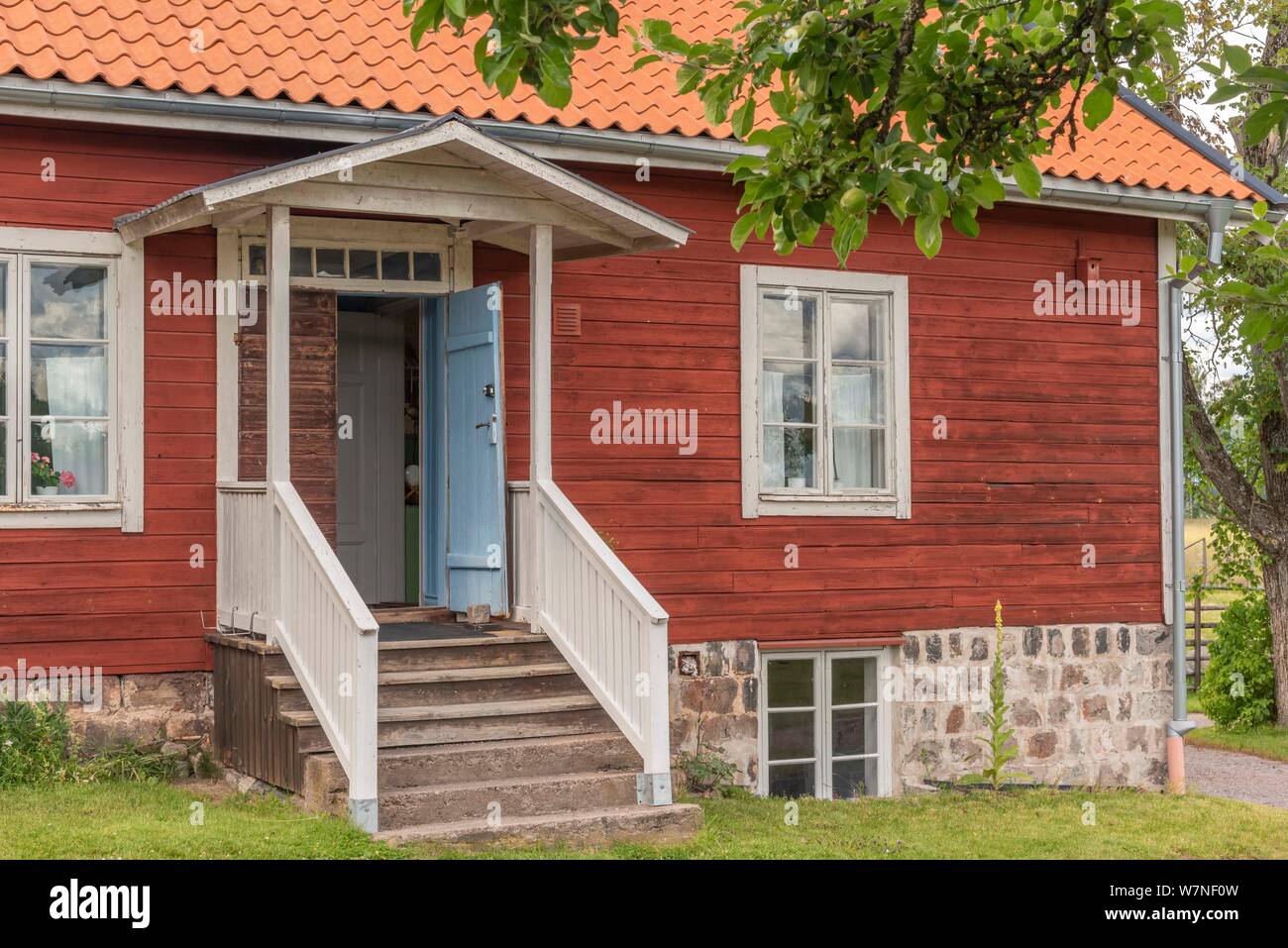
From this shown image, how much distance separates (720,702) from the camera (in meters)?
10.5

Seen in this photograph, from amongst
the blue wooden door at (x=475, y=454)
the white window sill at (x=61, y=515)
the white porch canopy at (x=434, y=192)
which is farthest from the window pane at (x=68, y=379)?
the blue wooden door at (x=475, y=454)

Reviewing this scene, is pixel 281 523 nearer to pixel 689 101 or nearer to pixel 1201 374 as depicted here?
pixel 689 101

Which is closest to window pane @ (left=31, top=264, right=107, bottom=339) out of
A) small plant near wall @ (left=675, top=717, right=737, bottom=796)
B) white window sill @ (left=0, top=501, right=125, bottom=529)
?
white window sill @ (left=0, top=501, right=125, bottom=529)

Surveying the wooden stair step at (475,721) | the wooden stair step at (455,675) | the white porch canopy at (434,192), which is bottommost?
the wooden stair step at (475,721)

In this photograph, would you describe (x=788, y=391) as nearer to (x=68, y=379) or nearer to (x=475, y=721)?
(x=475, y=721)

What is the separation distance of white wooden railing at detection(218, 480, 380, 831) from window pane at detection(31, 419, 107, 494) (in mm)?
702

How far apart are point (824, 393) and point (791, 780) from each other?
272 centimetres

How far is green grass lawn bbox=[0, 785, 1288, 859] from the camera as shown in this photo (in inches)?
269

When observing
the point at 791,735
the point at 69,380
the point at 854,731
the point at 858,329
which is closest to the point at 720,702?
the point at 791,735

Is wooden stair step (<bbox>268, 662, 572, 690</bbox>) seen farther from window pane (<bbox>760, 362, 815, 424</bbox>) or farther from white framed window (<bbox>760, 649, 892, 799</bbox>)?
window pane (<bbox>760, 362, 815, 424</bbox>)

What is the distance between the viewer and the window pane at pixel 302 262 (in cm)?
925

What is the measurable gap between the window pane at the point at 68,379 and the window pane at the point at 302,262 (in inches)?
47.2

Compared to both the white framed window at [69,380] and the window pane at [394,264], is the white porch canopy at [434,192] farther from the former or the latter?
the window pane at [394,264]

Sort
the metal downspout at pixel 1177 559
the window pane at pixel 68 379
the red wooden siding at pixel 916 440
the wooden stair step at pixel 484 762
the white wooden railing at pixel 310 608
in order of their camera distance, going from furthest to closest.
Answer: the metal downspout at pixel 1177 559, the red wooden siding at pixel 916 440, the window pane at pixel 68 379, the wooden stair step at pixel 484 762, the white wooden railing at pixel 310 608
